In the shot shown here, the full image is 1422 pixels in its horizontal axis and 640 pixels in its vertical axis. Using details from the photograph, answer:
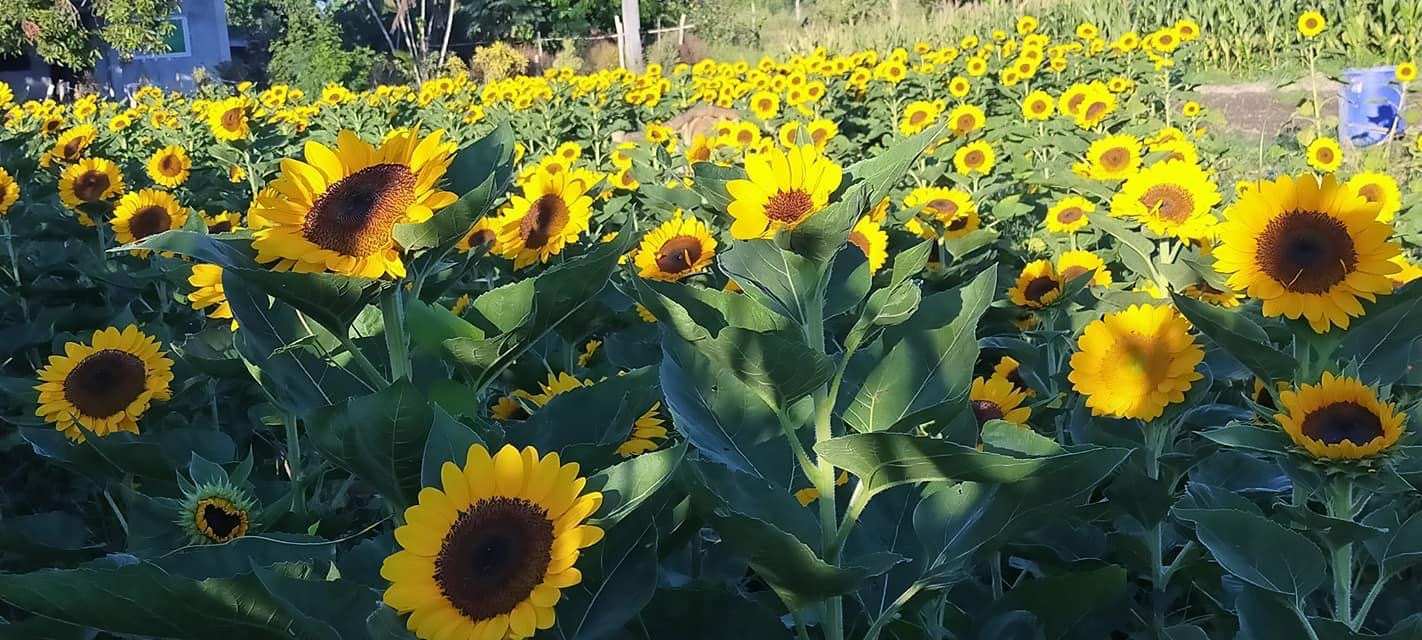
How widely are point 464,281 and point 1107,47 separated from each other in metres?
7.24

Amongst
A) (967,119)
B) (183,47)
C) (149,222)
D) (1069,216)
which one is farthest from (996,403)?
(183,47)

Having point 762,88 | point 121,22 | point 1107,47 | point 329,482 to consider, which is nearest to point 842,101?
point 762,88

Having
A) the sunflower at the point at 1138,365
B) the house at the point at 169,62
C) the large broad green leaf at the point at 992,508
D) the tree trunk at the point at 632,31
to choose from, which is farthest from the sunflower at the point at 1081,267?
the house at the point at 169,62

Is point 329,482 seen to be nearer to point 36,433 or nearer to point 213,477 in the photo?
point 36,433

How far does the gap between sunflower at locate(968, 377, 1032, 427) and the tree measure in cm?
2398

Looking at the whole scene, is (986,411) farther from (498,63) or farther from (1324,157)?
(498,63)

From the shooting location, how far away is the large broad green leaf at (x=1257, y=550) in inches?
54.9

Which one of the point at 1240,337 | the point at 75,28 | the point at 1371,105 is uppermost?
the point at 75,28

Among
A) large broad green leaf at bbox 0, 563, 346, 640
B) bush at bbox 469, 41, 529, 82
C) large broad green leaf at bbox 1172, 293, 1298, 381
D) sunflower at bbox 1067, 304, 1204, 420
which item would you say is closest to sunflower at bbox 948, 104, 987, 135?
sunflower at bbox 1067, 304, 1204, 420

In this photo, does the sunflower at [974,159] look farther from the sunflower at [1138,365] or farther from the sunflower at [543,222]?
the sunflower at [1138,365]

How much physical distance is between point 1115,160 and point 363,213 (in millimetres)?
3579

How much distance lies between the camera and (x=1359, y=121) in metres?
8.05

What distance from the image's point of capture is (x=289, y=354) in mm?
1291

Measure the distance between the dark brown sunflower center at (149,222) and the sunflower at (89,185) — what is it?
25.4 inches
